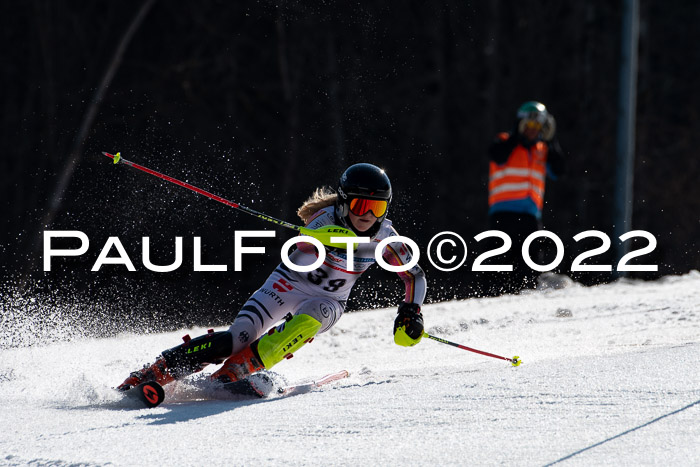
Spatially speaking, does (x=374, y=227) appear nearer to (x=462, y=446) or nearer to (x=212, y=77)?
(x=462, y=446)

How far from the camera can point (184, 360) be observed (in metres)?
4.31

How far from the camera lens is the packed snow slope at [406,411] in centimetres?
286

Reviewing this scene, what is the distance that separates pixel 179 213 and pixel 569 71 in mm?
7965

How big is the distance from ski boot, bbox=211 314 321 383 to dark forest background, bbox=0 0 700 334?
5.33 m

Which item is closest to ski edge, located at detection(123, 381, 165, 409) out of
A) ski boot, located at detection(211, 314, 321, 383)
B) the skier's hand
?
ski boot, located at detection(211, 314, 321, 383)

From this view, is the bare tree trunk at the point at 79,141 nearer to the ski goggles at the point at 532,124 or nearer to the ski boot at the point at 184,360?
the ski goggles at the point at 532,124

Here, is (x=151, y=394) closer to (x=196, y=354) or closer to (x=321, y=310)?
(x=196, y=354)

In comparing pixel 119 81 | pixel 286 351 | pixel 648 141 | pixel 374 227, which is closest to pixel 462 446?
pixel 286 351

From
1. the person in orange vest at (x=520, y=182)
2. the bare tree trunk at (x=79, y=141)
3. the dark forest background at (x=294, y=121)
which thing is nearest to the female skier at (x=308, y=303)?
the person in orange vest at (x=520, y=182)

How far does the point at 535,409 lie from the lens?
3.30 m

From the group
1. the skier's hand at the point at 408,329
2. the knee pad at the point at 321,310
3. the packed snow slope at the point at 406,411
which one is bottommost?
the packed snow slope at the point at 406,411

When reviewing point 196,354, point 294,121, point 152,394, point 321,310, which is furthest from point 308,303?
point 294,121

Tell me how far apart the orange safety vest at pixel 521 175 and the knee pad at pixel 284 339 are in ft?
16.0

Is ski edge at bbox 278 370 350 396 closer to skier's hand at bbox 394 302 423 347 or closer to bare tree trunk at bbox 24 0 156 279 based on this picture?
skier's hand at bbox 394 302 423 347
